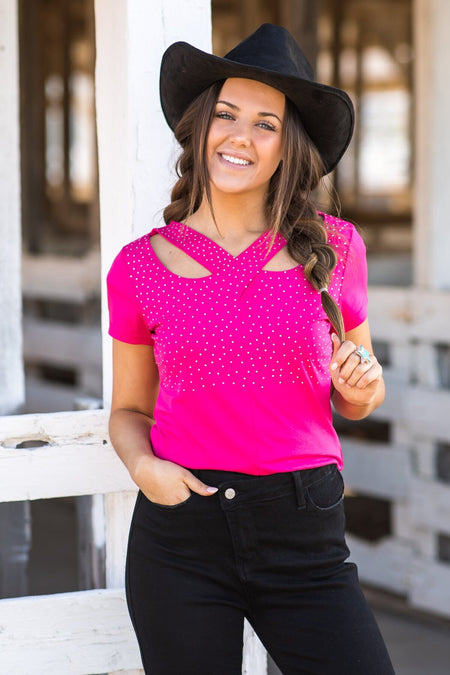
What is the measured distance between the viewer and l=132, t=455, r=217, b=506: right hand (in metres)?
1.73

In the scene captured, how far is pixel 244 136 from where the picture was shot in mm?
1812

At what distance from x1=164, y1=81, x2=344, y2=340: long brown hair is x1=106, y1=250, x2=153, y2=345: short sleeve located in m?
0.19

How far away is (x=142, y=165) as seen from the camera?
2.27 m

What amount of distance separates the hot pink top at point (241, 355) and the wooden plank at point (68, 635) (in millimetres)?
644

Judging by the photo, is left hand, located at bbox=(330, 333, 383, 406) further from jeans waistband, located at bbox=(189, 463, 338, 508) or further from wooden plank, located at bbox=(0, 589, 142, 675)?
wooden plank, located at bbox=(0, 589, 142, 675)

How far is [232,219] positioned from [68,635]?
1.04m

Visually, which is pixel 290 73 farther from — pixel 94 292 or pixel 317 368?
pixel 94 292

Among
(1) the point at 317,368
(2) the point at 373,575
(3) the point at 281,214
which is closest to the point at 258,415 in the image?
(1) the point at 317,368

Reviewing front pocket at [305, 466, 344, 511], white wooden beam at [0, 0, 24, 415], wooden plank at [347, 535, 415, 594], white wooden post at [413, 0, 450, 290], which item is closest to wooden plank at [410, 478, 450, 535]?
wooden plank at [347, 535, 415, 594]

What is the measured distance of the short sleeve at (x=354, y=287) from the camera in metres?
1.85

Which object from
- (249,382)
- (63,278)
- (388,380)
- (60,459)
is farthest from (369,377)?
(63,278)

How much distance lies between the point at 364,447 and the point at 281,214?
2.63m

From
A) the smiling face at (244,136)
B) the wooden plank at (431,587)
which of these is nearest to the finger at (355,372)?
the smiling face at (244,136)

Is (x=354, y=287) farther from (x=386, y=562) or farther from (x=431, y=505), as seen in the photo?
(x=386, y=562)
